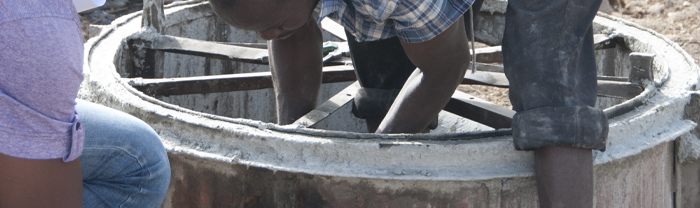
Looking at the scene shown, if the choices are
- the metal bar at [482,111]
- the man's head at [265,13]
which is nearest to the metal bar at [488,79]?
the metal bar at [482,111]

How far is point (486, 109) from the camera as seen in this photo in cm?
210

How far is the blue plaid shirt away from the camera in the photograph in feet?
4.42

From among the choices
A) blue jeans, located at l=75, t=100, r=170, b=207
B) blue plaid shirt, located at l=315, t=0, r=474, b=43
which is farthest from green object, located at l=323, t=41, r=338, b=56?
blue jeans, located at l=75, t=100, r=170, b=207

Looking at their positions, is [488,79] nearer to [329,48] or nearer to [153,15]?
Answer: [329,48]

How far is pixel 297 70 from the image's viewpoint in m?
1.94

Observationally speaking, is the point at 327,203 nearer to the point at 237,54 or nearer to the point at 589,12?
the point at 589,12

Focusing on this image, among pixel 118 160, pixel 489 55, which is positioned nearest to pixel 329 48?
pixel 489 55

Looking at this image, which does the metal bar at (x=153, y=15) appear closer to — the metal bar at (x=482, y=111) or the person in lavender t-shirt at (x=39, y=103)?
the metal bar at (x=482, y=111)

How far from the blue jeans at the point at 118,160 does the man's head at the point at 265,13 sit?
30 centimetres

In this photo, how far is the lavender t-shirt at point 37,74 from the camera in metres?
0.83

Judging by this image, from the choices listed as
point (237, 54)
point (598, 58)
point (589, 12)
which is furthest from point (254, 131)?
point (598, 58)

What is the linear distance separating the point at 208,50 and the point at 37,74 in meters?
1.63

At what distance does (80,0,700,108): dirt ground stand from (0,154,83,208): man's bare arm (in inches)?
121

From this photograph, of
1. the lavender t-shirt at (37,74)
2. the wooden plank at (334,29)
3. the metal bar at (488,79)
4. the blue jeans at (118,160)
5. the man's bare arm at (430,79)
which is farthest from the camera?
the wooden plank at (334,29)
